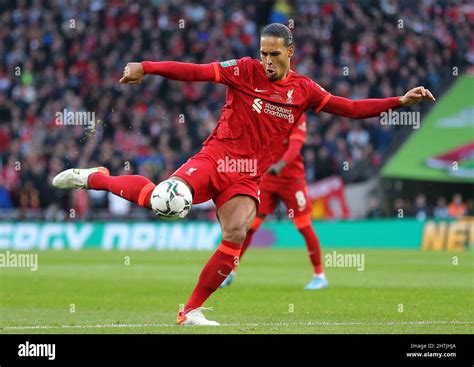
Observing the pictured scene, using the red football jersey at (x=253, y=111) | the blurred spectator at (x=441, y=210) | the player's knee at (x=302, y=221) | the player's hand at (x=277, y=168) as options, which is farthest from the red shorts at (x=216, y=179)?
the blurred spectator at (x=441, y=210)

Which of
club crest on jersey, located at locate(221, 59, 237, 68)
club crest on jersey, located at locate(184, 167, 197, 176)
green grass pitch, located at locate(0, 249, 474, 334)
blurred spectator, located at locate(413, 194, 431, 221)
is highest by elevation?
club crest on jersey, located at locate(221, 59, 237, 68)

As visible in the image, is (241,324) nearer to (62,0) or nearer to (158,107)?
(158,107)

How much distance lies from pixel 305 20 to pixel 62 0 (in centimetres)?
839

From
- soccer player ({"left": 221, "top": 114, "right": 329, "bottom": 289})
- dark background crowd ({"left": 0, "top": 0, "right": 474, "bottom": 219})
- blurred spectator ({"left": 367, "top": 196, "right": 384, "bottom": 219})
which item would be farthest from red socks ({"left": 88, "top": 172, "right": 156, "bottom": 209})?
blurred spectator ({"left": 367, "top": 196, "right": 384, "bottom": 219})

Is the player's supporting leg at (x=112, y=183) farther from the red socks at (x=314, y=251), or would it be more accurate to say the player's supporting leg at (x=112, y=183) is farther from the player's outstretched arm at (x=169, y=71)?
the red socks at (x=314, y=251)

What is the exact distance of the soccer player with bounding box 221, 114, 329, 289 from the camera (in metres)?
14.4

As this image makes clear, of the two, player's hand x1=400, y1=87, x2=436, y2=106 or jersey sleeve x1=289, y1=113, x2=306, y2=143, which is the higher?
player's hand x1=400, y1=87, x2=436, y2=106

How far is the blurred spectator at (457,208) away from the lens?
2693cm

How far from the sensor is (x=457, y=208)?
27.1 meters

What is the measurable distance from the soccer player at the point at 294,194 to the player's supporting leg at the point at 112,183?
14.3ft

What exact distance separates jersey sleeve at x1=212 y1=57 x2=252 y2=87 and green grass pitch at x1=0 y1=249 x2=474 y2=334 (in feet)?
7.86

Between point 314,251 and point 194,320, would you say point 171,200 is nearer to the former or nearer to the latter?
point 194,320
